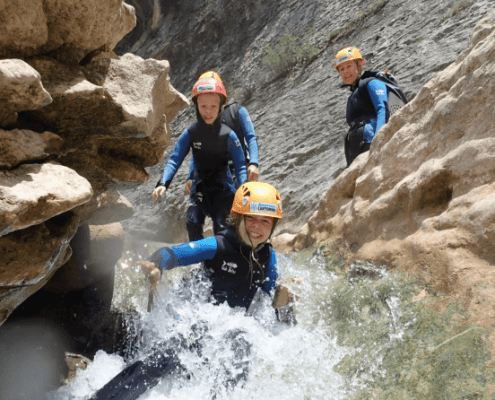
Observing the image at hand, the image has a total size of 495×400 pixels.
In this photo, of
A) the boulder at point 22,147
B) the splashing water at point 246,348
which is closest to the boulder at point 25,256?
the boulder at point 22,147

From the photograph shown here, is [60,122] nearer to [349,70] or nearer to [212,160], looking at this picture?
[212,160]

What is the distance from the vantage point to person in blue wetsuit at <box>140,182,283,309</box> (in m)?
3.56

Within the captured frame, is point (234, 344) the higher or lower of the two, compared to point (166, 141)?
lower

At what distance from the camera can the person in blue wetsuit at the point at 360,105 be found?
4.55 metres

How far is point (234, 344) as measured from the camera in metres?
3.23

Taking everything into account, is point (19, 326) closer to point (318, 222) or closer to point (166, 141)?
point (166, 141)

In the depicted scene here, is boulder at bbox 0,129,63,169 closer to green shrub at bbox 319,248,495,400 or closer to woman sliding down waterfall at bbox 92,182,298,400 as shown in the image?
woman sliding down waterfall at bbox 92,182,298,400

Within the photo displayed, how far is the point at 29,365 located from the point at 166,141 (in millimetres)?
2907

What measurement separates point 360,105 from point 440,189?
6.54 feet

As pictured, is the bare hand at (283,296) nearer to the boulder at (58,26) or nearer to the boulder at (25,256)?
the boulder at (25,256)

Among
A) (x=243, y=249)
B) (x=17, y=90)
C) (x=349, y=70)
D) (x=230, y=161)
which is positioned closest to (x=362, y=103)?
(x=349, y=70)

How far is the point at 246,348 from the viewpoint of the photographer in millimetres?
3195

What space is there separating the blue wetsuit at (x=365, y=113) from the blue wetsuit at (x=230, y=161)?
127 centimetres

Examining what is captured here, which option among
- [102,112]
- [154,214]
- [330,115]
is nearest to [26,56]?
[102,112]
